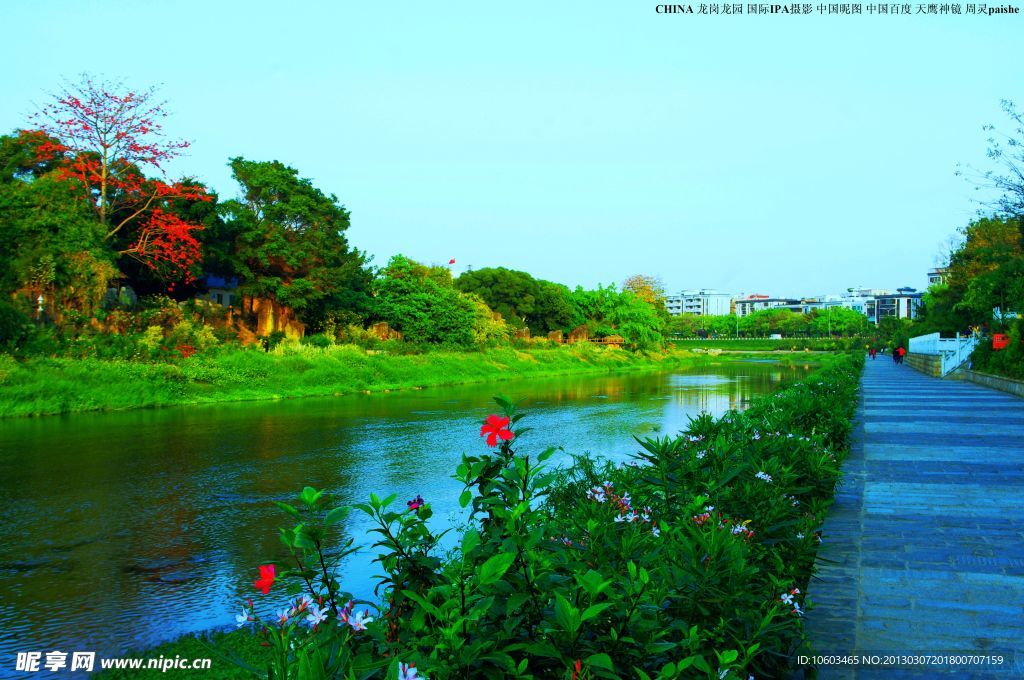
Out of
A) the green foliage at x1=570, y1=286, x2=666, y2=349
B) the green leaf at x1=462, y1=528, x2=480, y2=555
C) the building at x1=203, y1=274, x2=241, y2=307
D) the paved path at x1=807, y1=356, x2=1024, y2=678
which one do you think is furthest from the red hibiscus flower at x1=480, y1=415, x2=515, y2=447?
the green foliage at x1=570, y1=286, x2=666, y2=349

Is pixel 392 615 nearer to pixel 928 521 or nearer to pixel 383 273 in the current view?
pixel 928 521

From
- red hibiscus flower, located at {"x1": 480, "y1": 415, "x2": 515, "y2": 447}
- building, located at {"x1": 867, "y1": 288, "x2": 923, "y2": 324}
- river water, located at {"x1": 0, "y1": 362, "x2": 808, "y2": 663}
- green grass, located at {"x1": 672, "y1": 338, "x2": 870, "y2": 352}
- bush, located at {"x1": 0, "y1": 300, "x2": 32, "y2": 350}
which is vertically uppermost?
building, located at {"x1": 867, "y1": 288, "x2": 923, "y2": 324}

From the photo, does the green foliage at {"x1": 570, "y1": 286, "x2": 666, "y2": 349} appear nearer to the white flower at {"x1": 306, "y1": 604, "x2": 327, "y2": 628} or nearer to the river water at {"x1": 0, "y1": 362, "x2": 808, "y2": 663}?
the river water at {"x1": 0, "y1": 362, "x2": 808, "y2": 663}

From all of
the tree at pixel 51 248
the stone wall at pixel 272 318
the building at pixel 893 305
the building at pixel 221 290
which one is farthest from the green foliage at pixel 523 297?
the building at pixel 893 305

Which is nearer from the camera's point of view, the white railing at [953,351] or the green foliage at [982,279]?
the green foliage at [982,279]

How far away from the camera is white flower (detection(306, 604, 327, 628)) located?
219 centimetres

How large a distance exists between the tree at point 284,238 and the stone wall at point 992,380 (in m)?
22.9

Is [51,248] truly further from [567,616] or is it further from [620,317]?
[620,317]

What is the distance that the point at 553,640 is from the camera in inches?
87.0

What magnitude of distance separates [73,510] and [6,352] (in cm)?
1260

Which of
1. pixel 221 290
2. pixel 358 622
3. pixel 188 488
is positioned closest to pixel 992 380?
pixel 188 488

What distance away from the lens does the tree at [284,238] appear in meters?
29.8

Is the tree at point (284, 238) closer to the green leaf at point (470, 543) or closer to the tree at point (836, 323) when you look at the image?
the green leaf at point (470, 543)

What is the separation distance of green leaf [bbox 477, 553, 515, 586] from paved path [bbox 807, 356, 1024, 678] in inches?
68.6
